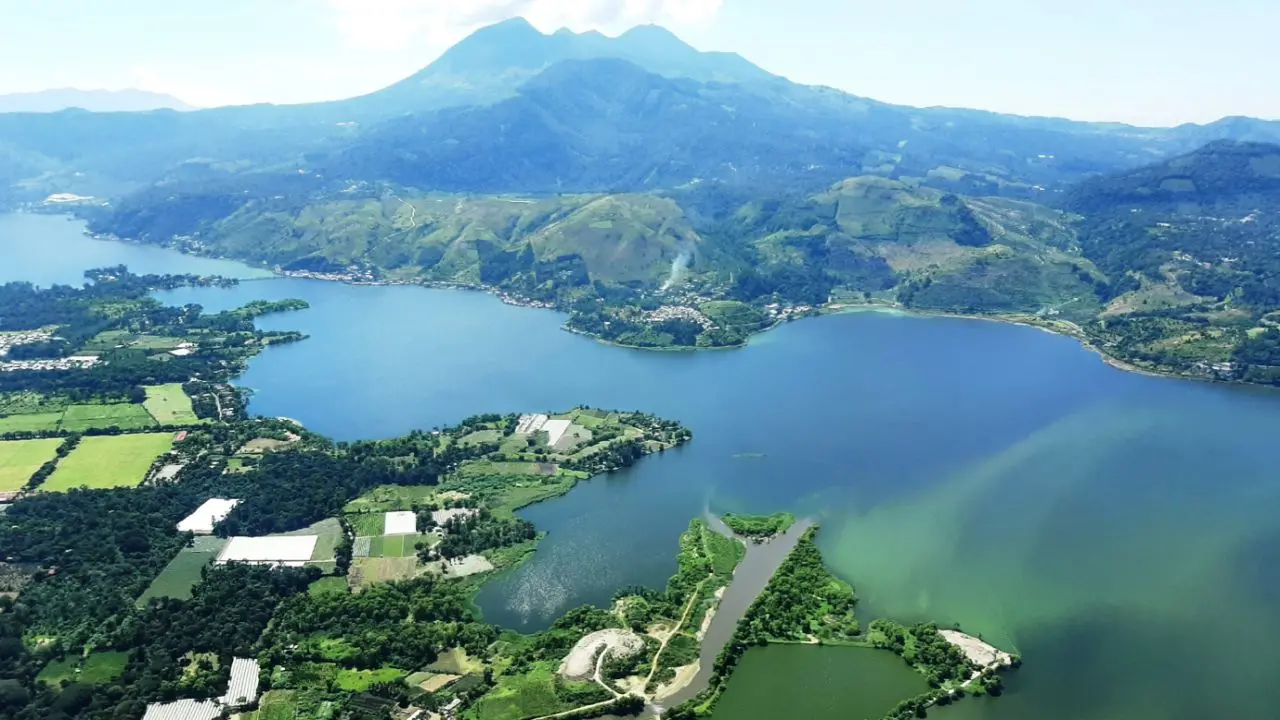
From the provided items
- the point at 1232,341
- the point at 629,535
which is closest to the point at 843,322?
the point at 1232,341

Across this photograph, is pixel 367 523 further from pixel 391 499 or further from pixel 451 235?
pixel 451 235

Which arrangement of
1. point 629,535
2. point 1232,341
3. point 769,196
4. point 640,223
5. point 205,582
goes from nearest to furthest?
point 205,582 → point 629,535 → point 1232,341 → point 640,223 → point 769,196

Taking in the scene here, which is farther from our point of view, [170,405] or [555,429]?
[170,405]

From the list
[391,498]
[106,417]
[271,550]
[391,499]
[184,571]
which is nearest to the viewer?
[184,571]

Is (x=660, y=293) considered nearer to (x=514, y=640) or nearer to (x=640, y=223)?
(x=640, y=223)

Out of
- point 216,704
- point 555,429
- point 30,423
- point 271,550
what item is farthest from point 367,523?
point 30,423

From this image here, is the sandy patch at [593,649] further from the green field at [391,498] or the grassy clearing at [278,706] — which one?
the green field at [391,498]

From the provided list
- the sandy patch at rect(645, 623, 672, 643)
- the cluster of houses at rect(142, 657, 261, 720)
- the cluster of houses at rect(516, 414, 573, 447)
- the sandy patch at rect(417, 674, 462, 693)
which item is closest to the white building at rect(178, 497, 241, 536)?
the cluster of houses at rect(142, 657, 261, 720)

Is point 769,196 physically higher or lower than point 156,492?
higher
